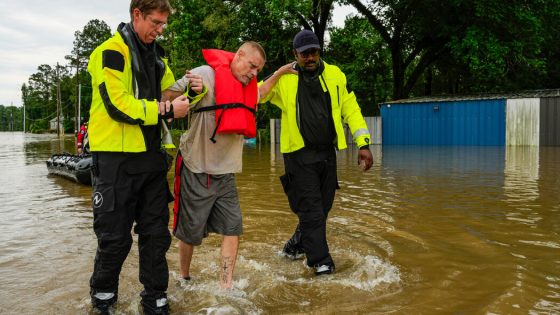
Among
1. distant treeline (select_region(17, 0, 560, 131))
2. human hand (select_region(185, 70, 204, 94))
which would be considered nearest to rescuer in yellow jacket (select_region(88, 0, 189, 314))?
human hand (select_region(185, 70, 204, 94))

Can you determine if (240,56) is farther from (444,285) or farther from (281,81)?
(444,285)

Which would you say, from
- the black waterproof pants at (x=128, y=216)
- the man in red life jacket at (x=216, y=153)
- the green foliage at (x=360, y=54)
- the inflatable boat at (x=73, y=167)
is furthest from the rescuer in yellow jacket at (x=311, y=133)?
the green foliage at (x=360, y=54)

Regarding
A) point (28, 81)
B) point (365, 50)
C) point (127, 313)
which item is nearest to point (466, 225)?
point (127, 313)

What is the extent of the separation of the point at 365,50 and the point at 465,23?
31.9ft

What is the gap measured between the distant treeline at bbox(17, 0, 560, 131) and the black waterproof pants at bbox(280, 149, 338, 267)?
2179cm

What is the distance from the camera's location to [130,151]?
3.04 metres

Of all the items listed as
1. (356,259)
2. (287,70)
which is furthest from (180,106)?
(356,259)

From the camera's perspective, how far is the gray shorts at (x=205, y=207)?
358 cm

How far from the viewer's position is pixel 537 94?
79.4 ft

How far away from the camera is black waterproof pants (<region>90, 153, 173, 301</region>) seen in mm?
3043

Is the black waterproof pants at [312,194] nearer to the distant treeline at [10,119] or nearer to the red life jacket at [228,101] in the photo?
the red life jacket at [228,101]

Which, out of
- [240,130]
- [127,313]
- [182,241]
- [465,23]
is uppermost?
[465,23]

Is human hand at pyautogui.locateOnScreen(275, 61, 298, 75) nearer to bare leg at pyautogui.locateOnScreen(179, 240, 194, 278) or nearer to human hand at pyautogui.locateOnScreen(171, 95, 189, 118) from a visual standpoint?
human hand at pyautogui.locateOnScreen(171, 95, 189, 118)

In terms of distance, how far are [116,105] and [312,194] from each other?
1.93 metres
